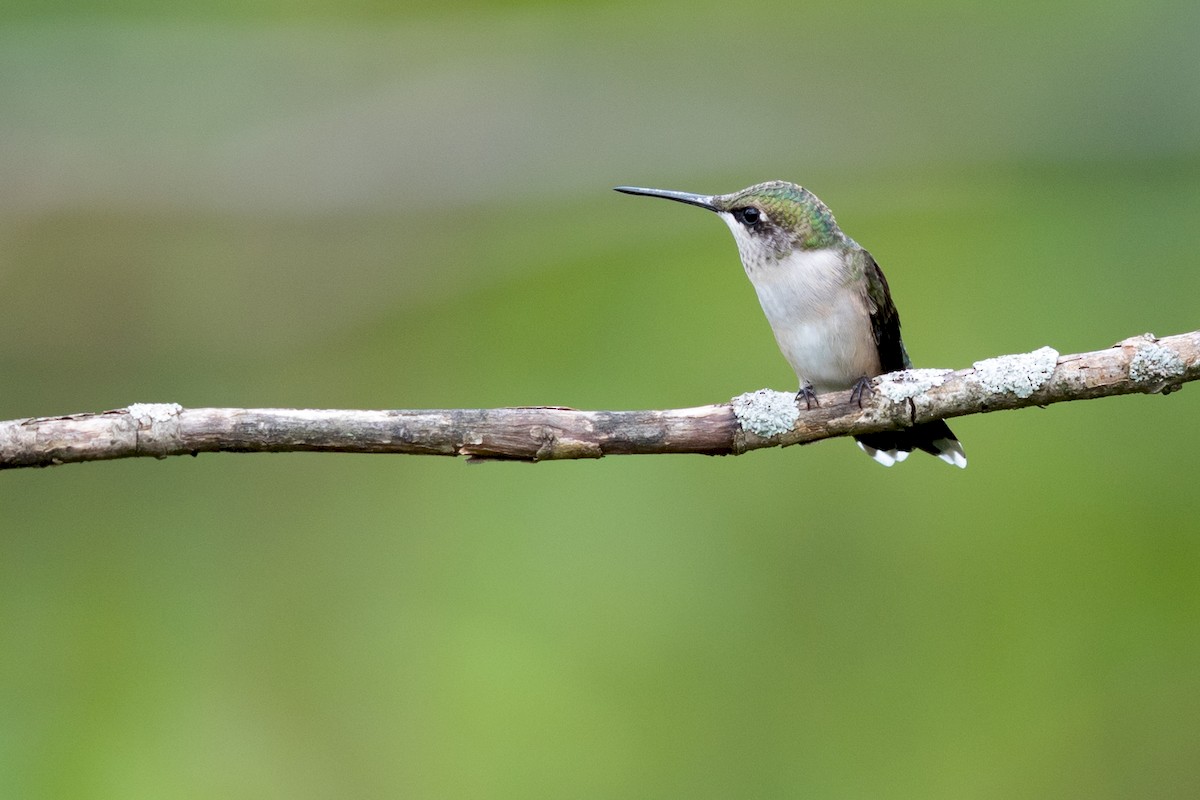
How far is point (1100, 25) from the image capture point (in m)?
9.41

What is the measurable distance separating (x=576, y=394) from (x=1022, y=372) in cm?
515

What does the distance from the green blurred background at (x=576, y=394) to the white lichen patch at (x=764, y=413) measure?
4202mm

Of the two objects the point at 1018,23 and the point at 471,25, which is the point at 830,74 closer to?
the point at 1018,23

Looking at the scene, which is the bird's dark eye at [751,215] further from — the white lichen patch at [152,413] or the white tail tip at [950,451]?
the white lichen patch at [152,413]

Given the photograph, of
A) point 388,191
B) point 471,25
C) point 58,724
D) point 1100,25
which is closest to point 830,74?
point 1100,25

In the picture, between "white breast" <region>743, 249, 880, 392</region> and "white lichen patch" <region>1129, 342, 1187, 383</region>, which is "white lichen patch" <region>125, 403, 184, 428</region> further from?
"white lichen patch" <region>1129, 342, 1187, 383</region>

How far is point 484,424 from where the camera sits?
3.27 meters

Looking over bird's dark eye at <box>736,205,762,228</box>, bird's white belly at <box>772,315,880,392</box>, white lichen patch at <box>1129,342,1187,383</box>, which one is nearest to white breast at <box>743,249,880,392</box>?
bird's white belly at <box>772,315,880,392</box>

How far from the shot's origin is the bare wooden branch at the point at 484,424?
3.20 m

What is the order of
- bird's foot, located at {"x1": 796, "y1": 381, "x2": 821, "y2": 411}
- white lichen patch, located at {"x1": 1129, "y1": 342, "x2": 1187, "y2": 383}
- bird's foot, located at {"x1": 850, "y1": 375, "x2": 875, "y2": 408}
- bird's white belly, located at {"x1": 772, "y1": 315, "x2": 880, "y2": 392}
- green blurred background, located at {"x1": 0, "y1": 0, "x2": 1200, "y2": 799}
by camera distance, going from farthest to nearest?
green blurred background, located at {"x1": 0, "y1": 0, "x2": 1200, "y2": 799} → bird's white belly, located at {"x1": 772, "y1": 315, "x2": 880, "y2": 392} → bird's foot, located at {"x1": 796, "y1": 381, "x2": 821, "y2": 411} → bird's foot, located at {"x1": 850, "y1": 375, "x2": 875, "y2": 408} → white lichen patch, located at {"x1": 1129, "y1": 342, "x2": 1187, "y2": 383}

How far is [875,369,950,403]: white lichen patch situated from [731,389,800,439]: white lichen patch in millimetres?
299

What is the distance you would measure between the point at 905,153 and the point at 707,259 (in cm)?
173

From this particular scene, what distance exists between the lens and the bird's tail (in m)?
4.41

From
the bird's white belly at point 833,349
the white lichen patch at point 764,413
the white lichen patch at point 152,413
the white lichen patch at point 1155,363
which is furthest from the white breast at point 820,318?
the white lichen patch at point 152,413
